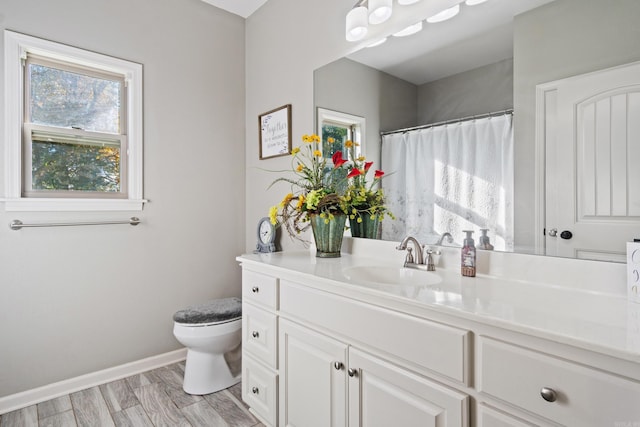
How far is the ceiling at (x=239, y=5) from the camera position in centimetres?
253

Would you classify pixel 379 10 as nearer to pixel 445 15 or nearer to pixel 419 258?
pixel 445 15

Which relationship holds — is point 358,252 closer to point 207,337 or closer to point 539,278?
point 539,278

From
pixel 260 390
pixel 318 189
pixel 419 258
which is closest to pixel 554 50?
pixel 419 258

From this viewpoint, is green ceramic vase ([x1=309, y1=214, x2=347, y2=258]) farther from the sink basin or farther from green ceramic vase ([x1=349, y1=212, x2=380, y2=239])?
the sink basin

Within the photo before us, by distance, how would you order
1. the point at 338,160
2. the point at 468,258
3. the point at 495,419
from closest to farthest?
the point at 495,419, the point at 468,258, the point at 338,160

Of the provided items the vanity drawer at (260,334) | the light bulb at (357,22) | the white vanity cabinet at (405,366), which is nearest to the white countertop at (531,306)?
the white vanity cabinet at (405,366)

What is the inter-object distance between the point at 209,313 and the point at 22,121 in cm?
150

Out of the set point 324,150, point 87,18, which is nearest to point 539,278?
point 324,150

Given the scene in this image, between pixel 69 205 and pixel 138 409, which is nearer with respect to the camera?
pixel 138 409

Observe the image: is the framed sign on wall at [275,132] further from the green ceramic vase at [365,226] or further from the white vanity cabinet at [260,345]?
the white vanity cabinet at [260,345]

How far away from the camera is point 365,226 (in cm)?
183

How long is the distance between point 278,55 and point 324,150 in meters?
0.90

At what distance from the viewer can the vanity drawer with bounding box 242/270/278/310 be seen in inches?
61.2

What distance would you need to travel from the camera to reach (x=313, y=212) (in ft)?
5.85
